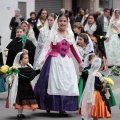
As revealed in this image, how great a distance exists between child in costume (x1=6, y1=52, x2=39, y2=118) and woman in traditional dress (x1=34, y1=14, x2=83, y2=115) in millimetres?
236

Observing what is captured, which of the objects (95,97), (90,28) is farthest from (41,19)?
(95,97)

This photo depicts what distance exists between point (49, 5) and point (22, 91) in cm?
2198

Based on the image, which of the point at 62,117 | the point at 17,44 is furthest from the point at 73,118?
the point at 17,44

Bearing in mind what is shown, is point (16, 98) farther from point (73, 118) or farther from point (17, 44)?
point (17, 44)

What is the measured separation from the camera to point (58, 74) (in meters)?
10.2

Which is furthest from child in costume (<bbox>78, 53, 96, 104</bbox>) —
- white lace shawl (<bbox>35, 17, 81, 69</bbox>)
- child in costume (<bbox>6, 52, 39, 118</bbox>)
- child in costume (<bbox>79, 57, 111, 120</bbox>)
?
child in costume (<bbox>6, 52, 39, 118</bbox>)

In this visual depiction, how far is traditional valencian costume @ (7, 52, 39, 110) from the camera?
978 centimetres

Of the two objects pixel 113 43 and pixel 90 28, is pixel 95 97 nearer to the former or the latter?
pixel 90 28

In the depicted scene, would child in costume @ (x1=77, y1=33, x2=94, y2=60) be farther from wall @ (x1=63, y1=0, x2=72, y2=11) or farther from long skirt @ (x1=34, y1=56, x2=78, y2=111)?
wall @ (x1=63, y1=0, x2=72, y2=11)

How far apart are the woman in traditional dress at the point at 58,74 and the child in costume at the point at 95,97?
0.79m

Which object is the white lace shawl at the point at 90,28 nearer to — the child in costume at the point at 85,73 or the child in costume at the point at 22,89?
the child in costume at the point at 85,73

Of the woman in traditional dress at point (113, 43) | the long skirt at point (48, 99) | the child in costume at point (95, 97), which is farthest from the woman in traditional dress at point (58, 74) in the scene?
the woman in traditional dress at point (113, 43)

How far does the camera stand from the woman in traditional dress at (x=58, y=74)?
1012cm

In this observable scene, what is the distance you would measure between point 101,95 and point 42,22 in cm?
498
